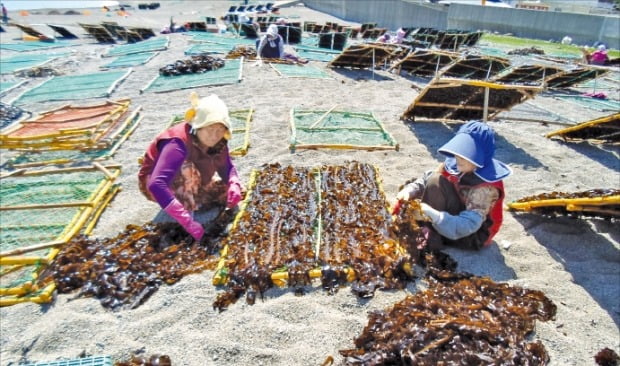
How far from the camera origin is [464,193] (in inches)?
139

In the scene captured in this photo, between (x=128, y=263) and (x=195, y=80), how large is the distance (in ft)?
22.8

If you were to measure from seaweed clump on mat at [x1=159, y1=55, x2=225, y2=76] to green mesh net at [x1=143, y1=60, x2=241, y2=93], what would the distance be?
0.67ft

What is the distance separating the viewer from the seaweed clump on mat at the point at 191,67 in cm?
1016

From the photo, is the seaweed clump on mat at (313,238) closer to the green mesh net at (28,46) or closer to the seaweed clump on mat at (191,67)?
the seaweed clump on mat at (191,67)

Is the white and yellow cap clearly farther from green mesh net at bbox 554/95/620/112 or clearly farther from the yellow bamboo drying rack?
green mesh net at bbox 554/95/620/112

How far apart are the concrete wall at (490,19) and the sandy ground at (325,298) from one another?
894 inches

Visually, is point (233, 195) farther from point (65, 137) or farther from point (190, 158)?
point (65, 137)

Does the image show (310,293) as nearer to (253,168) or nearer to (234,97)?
(253,168)

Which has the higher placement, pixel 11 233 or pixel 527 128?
pixel 527 128

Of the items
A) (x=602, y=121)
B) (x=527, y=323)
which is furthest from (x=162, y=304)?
(x=602, y=121)

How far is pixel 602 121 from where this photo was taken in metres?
6.09

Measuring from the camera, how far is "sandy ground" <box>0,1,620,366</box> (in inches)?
108

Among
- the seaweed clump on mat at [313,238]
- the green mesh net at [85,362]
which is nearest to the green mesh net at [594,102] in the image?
the seaweed clump on mat at [313,238]

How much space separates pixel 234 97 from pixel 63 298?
5881mm
